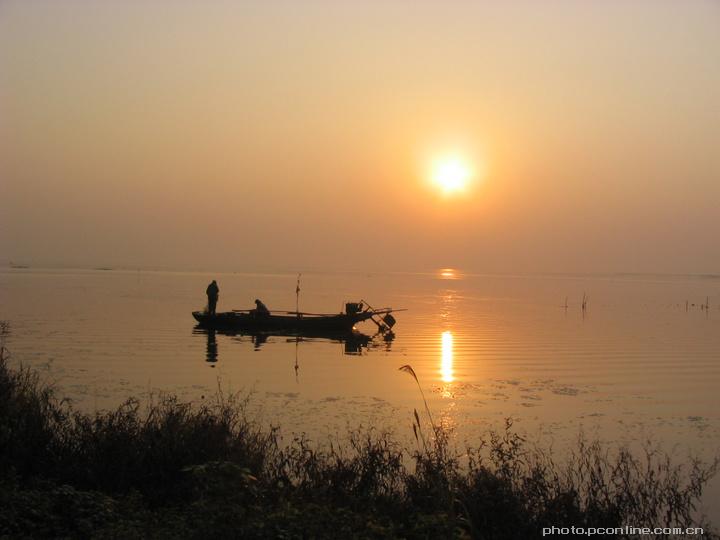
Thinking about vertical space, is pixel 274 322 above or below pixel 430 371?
above

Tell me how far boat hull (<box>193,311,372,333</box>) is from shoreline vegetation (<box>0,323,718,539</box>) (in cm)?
2548

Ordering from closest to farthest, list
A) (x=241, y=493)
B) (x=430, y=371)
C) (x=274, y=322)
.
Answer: (x=241, y=493)
(x=430, y=371)
(x=274, y=322)

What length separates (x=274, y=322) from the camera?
1462 inches

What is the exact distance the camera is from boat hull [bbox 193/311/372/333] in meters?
37.0

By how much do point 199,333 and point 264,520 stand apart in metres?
29.7

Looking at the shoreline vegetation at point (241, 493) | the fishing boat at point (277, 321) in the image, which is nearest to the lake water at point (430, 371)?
the fishing boat at point (277, 321)

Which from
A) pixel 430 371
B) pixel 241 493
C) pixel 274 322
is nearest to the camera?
pixel 241 493

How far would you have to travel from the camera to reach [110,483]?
8.88 metres

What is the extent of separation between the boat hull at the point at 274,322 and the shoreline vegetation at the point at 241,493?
25481mm

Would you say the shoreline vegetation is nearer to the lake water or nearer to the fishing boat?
the lake water

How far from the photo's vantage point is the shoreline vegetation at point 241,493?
22.7ft

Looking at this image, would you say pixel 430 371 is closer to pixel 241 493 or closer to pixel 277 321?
pixel 277 321

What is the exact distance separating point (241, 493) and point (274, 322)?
99.9 feet

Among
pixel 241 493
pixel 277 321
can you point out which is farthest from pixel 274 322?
pixel 241 493
